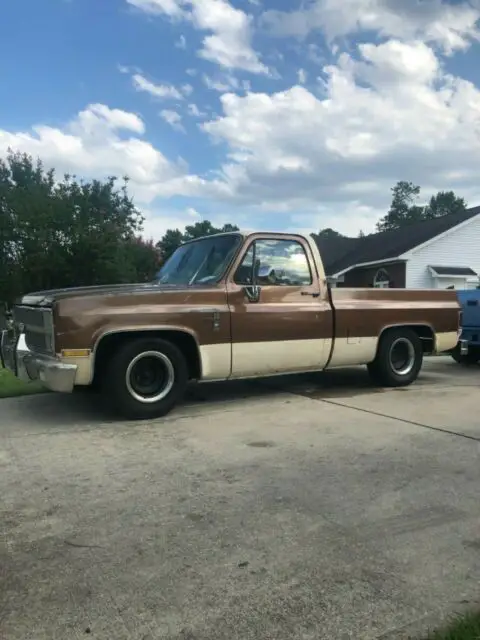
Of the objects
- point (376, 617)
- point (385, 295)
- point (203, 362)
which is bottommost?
point (376, 617)

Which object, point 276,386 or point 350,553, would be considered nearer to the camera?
point 350,553

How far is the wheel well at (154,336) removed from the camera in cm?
614

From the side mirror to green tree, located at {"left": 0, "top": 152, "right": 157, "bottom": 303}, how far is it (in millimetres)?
22283

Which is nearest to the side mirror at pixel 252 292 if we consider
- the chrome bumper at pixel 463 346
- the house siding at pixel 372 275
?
the chrome bumper at pixel 463 346

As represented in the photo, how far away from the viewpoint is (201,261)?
23.7 feet

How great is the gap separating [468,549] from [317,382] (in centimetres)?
A: 558

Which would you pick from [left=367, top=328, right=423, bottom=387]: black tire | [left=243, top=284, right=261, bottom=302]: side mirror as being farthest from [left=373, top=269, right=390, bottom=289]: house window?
Result: [left=243, top=284, right=261, bottom=302]: side mirror

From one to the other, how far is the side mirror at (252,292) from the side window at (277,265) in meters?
0.06

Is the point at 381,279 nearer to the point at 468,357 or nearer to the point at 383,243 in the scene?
the point at 383,243

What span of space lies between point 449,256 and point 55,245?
19.1 metres

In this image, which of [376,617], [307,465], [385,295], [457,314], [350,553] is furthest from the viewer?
[457,314]

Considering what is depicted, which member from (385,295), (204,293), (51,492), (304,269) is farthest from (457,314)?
(51,492)

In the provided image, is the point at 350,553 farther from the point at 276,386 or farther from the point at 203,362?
the point at 276,386

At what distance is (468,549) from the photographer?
3240 mm
